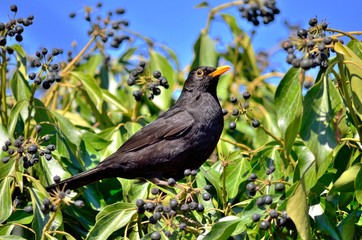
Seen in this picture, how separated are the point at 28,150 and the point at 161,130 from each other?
1474 mm

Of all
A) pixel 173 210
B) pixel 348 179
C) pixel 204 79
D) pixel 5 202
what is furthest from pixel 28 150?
pixel 204 79

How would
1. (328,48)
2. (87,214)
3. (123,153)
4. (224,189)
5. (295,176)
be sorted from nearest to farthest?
(328,48)
(295,176)
(224,189)
(87,214)
(123,153)

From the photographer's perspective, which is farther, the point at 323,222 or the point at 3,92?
the point at 3,92

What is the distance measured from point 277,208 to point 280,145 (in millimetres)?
908

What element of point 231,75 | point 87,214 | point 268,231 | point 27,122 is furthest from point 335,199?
point 231,75

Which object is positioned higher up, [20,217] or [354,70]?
[354,70]

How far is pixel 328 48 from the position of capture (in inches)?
136

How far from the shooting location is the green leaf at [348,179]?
3.78m

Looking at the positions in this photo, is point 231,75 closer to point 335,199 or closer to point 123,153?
point 123,153

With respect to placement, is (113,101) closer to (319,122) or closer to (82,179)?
(82,179)

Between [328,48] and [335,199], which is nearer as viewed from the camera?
[328,48]

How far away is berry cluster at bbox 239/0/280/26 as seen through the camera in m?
6.25

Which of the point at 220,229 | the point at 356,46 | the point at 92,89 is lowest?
the point at 220,229

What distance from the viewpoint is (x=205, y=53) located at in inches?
267
